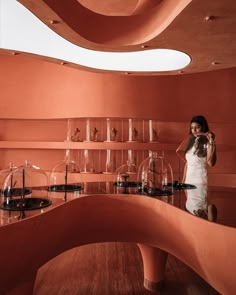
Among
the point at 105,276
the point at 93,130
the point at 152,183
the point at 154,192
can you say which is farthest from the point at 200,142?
the point at 93,130

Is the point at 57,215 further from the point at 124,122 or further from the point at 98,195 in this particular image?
the point at 124,122

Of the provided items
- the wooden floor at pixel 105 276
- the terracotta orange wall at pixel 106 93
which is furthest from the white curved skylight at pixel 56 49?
the wooden floor at pixel 105 276

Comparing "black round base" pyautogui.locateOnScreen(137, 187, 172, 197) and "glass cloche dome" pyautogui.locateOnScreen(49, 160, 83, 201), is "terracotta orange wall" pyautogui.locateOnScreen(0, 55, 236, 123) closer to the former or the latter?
"glass cloche dome" pyautogui.locateOnScreen(49, 160, 83, 201)

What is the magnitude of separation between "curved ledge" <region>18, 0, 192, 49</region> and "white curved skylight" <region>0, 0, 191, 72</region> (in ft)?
1.35

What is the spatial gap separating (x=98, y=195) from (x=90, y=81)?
9.36ft

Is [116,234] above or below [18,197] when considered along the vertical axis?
below

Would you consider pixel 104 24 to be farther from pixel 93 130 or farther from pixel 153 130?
pixel 153 130

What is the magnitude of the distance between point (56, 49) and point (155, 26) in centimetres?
101

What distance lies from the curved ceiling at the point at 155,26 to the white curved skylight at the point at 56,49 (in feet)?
1.32

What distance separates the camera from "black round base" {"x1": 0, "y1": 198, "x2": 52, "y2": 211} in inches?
60.2

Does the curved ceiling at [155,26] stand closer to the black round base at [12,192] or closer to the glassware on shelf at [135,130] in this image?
the black round base at [12,192]

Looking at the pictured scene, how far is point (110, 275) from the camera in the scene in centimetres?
275

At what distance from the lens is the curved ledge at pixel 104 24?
211 cm

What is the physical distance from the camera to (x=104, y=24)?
2582 mm
